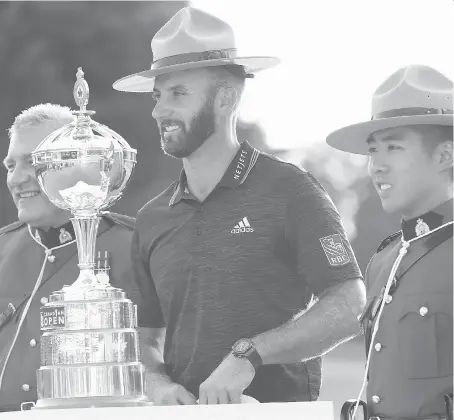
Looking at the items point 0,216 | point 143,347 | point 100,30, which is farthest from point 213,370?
point 100,30

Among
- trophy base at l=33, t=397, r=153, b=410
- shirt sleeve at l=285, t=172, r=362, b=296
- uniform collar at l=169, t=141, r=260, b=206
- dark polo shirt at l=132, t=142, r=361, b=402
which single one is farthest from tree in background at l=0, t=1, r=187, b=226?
trophy base at l=33, t=397, r=153, b=410

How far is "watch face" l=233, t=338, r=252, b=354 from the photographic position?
116 inches

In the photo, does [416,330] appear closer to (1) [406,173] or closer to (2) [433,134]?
(1) [406,173]

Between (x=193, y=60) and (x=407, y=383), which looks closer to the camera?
(x=407, y=383)

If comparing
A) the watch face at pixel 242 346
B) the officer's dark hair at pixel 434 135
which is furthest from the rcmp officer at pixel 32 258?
the officer's dark hair at pixel 434 135

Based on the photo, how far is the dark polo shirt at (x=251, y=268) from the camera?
→ 3.12 metres

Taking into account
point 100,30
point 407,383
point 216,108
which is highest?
point 100,30

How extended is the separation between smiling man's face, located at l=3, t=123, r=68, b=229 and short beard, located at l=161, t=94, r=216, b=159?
64cm

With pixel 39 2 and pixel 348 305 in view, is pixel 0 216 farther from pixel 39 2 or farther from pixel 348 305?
pixel 348 305

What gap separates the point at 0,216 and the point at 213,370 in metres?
1.65

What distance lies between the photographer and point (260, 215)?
3176 mm

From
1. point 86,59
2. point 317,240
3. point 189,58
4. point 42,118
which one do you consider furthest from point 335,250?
point 86,59

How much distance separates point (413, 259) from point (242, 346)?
1.43 feet

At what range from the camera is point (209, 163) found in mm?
3293
